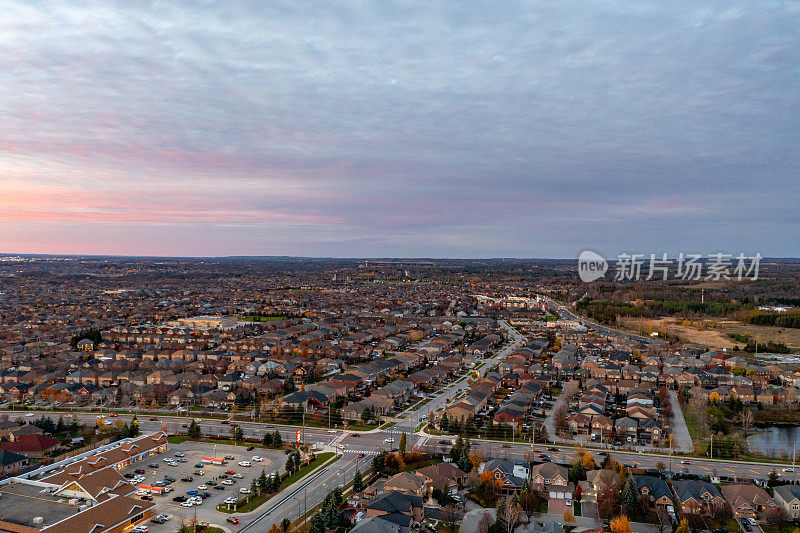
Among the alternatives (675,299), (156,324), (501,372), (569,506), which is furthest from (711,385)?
(156,324)

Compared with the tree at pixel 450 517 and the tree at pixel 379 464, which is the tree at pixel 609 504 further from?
the tree at pixel 379 464

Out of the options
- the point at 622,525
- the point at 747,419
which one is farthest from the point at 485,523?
the point at 747,419

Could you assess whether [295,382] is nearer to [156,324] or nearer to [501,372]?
[501,372]

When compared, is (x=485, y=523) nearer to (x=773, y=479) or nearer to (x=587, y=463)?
(x=587, y=463)

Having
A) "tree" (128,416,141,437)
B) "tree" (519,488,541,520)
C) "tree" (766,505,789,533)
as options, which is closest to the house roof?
"tree" (766,505,789,533)

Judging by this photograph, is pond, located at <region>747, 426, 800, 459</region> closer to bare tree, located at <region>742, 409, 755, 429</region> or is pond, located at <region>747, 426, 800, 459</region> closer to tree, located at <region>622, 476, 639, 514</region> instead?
bare tree, located at <region>742, 409, 755, 429</region>

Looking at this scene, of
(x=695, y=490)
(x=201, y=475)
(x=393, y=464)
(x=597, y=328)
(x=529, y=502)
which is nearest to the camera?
(x=529, y=502)
